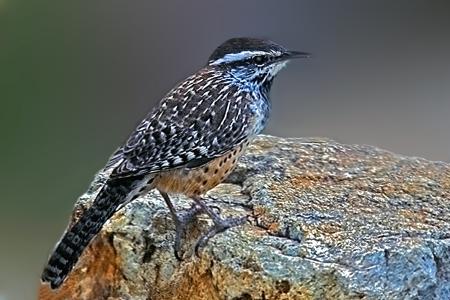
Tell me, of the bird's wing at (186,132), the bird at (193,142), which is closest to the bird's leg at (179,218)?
the bird at (193,142)

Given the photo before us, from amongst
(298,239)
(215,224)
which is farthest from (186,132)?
(298,239)

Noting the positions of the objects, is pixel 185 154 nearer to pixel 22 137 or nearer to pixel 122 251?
pixel 122 251

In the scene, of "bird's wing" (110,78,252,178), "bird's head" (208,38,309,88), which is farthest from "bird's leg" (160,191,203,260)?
"bird's head" (208,38,309,88)

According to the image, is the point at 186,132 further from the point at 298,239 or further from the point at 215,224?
the point at 298,239

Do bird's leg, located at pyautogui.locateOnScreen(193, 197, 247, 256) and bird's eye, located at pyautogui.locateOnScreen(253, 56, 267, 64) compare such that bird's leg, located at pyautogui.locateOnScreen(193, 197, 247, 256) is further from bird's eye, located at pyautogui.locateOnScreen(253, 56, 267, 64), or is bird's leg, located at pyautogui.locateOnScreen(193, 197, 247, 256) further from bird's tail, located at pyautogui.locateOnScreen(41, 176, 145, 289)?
bird's eye, located at pyautogui.locateOnScreen(253, 56, 267, 64)

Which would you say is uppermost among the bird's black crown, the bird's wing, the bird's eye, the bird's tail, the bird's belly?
the bird's black crown

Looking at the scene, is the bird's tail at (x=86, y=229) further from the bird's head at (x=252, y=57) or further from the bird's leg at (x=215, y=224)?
the bird's head at (x=252, y=57)
